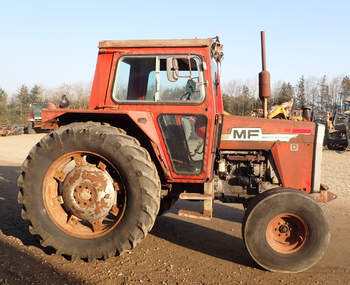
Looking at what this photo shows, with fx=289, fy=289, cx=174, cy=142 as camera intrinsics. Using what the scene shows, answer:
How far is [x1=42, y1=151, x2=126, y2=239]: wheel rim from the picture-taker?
3191mm

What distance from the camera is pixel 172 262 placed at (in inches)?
125

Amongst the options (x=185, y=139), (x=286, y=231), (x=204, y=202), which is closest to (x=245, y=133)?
(x=185, y=139)

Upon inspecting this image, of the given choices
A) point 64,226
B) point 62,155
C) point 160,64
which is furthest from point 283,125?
point 64,226

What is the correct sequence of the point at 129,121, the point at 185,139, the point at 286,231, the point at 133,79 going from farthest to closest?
1. the point at 133,79
2. the point at 129,121
3. the point at 185,139
4. the point at 286,231

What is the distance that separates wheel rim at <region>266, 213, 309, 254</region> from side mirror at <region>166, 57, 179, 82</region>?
74.3 inches

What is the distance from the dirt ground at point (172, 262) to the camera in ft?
9.27

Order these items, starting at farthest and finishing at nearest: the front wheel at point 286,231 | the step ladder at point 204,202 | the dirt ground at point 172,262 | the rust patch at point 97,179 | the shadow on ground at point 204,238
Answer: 1. the shadow on ground at point 204,238
2. the step ladder at point 204,202
3. the rust patch at point 97,179
4. the front wheel at point 286,231
5. the dirt ground at point 172,262

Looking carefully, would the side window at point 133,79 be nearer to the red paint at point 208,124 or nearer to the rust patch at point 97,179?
the red paint at point 208,124

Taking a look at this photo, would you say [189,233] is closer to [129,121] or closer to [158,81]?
[129,121]

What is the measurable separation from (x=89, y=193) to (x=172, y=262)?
1193 mm

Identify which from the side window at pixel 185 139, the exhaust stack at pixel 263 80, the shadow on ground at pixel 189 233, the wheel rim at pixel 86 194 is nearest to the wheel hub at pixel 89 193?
the wheel rim at pixel 86 194

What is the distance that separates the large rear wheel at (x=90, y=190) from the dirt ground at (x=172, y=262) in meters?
0.21

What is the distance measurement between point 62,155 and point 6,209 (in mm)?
2335

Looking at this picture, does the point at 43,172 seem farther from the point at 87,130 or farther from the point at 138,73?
the point at 138,73
